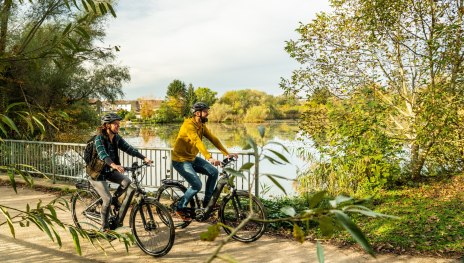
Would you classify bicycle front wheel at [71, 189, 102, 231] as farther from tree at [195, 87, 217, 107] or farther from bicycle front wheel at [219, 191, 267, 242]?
tree at [195, 87, 217, 107]

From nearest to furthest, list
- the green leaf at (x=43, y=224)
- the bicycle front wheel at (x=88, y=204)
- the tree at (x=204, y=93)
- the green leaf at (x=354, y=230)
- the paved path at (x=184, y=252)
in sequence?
the green leaf at (x=354, y=230)
the green leaf at (x=43, y=224)
the paved path at (x=184, y=252)
the bicycle front wheel at (x=88, y=204)
the tree at (x=204, y=93)

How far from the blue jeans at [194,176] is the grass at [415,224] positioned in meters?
1.30

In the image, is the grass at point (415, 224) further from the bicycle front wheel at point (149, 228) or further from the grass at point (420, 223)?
the bicycle front wheel at point (149, 228)

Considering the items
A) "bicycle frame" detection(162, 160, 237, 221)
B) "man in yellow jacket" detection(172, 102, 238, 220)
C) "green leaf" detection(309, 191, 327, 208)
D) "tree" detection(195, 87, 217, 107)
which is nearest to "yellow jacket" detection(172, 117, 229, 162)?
"man in yellow jacket" detection(172, 102, 238, 220)

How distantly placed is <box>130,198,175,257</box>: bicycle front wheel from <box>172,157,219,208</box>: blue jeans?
66 cm

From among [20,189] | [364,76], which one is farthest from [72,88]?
[364,76]

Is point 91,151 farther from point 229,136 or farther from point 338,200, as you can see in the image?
point 229,136

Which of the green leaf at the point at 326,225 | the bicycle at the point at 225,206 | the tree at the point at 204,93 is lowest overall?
the bicycle at the point at 225,206

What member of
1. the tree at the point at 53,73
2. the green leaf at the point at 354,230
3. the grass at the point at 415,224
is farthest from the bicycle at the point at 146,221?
the tree at the point at 53,73

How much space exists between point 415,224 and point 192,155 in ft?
11.9

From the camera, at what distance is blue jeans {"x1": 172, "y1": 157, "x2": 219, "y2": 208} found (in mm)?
5695

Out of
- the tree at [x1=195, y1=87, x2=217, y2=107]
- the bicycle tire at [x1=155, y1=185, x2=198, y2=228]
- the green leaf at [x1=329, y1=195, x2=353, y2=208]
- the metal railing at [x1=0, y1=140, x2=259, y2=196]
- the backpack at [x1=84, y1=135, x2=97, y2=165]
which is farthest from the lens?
the tree at [x1=195, y1=87, x2=217, y2=107]

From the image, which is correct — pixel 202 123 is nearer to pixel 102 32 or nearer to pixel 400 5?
pixel 400 5

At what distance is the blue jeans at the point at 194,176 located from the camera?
5.70 m
